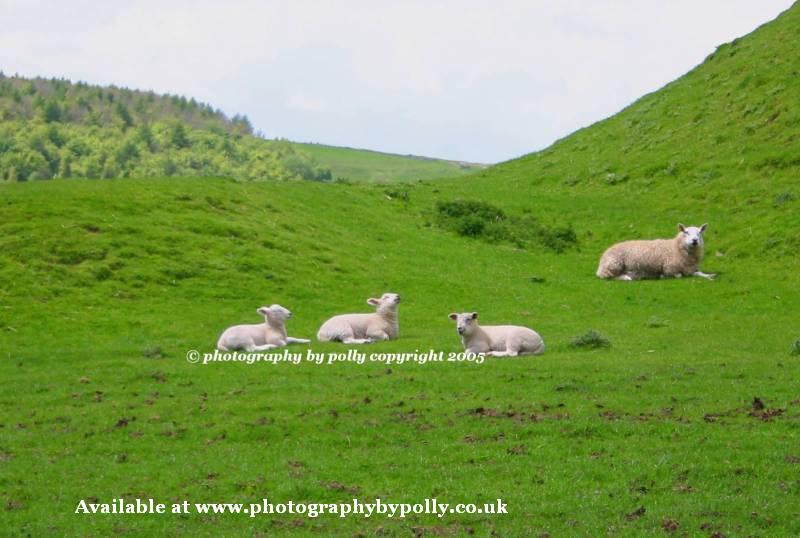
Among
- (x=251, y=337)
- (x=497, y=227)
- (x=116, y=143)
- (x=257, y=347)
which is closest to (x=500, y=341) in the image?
(x=257, y=347)

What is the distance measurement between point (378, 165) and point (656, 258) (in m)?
91.9

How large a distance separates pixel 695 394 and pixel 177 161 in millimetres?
58300

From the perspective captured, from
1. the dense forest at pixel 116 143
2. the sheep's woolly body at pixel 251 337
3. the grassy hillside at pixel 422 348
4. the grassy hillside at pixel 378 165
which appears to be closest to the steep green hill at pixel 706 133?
the grassy hillside at pixel 422 348

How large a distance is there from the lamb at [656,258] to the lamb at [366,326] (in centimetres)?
1279

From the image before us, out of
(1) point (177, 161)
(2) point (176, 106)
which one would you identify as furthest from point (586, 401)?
(2) point (176, 106)

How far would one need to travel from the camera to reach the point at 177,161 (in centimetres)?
7231

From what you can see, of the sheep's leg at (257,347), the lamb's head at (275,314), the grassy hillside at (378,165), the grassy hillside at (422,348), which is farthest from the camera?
the grassy hillside at (378,165)

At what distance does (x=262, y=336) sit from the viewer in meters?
24.5

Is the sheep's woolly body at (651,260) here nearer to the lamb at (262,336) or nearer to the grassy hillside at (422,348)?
the grassy hillside at (422,348)

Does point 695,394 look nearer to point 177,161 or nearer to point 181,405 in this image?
point 181,405

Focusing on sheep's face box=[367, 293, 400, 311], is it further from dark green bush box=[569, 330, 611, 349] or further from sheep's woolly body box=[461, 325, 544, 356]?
dark green bush box=[569, 330, 611, 349]

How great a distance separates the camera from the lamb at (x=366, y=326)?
25047 millimetres

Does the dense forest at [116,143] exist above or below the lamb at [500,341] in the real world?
above

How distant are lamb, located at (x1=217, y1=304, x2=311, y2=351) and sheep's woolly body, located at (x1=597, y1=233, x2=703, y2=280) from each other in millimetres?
14773
